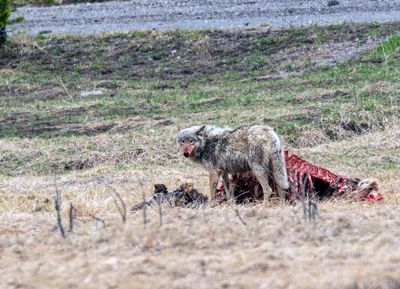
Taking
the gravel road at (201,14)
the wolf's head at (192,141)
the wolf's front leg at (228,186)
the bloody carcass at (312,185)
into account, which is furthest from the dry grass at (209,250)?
the gravel road at (201,14)

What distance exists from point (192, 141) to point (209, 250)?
4.48 meters

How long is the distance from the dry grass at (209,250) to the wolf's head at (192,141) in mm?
2290

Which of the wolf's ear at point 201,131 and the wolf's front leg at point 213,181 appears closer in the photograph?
the wolf's front leg at point 213,181

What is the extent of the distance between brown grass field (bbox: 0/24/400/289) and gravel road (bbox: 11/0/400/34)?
8.69 feet

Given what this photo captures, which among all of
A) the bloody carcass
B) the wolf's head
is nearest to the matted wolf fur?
the wolf's head

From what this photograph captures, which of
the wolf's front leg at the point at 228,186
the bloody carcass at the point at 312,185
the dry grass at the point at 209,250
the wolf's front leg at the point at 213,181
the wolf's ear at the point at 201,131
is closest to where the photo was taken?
the dry grass at the point at 209,250

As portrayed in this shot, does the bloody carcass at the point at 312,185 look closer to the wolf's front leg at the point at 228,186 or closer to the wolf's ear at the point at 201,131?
the wolf's front leg at the point at 228,186

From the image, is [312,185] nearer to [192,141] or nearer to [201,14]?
[192,141]

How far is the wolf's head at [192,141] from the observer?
11.7m

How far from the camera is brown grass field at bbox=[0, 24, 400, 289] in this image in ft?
22.9

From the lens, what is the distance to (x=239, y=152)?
448 inches

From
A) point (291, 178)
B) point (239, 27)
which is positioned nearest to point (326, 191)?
point (291, 178)

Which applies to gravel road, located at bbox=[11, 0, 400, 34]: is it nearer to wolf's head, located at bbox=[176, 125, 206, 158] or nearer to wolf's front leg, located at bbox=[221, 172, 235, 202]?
wolf's head, located at bbox=[176, 125, 206, 158]

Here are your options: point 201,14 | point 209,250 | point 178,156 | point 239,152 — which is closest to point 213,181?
point 239,152
